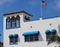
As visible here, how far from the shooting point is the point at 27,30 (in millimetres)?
42062

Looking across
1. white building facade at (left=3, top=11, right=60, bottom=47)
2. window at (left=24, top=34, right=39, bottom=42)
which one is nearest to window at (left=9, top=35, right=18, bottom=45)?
white building facade at (left=3, top=11, right=60, bottom=47)

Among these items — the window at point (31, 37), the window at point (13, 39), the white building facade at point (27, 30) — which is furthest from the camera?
the window at point (13, 39)

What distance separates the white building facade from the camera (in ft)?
130

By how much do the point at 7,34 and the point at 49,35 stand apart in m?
8.95

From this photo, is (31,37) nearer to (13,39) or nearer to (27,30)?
(27,30)

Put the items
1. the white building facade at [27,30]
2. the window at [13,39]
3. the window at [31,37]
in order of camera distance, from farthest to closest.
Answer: the window at [13,39]
the window at [31,37]
the white building facade at [27,30]

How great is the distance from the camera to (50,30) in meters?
39.5

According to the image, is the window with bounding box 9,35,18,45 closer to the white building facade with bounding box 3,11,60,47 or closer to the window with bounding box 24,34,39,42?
the white building facade with bounding box 3,11,60,47

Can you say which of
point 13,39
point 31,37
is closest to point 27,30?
point 31,37

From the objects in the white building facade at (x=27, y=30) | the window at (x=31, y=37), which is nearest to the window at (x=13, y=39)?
the white building facade at (x=27, y=30)

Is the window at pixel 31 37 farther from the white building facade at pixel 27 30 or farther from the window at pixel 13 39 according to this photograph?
the window at pixel 13 39

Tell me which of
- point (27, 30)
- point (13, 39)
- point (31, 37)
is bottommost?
point (13, 39)

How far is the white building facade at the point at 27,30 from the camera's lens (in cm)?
3969

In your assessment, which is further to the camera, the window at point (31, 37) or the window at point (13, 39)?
the window at point (13, 39)
